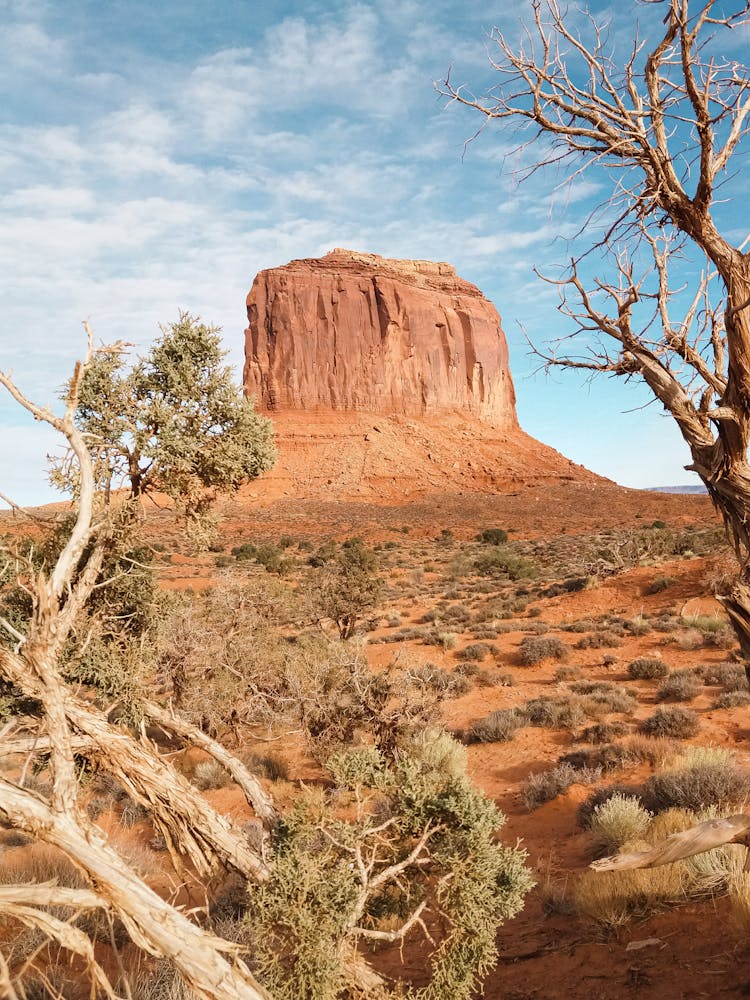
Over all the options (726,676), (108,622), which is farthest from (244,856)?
(726,676)

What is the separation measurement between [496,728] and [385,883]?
6284 mm

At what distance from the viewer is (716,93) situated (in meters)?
3.52

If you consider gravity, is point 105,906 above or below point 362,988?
above

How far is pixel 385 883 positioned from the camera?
399cm

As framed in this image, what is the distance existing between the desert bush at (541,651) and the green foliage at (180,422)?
939cm

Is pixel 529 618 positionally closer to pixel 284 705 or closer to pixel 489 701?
pixel 489 701

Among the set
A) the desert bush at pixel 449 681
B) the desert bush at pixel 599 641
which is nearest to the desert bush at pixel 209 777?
the desert bush at pixel 449 681

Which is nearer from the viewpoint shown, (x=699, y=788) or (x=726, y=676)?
(x=699, y=788)

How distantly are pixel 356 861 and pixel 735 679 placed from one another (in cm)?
933

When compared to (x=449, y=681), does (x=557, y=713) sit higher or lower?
lower

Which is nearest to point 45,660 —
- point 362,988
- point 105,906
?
point 105,906

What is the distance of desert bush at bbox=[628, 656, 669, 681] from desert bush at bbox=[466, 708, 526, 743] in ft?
9.95

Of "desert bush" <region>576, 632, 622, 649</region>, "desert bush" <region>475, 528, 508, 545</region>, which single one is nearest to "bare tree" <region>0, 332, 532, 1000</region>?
"desert bush" <region>576, 632, 622, 649</region>

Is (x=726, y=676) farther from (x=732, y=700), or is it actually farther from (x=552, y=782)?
(x=552, y=782)
